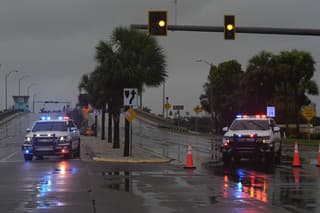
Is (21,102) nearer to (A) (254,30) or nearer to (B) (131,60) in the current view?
(B) (131,60)

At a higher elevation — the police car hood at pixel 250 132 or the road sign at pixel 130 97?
the road sign at pixel 130 97

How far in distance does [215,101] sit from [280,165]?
51.0 m

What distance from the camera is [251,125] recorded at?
2522 cm

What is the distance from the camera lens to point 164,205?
482 inches

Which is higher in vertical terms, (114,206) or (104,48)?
(104,48)

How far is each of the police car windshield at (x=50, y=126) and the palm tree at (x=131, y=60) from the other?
277cm

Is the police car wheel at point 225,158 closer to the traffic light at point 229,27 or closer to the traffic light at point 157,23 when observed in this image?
the traffic light at point 229,27

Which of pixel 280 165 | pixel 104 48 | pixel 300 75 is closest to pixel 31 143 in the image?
pixel 104 48

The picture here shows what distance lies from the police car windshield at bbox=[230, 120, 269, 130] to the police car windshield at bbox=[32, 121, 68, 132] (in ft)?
25.4

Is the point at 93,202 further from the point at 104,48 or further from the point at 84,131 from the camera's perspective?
the point at 84,131

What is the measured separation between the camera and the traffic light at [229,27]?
24.4 meters

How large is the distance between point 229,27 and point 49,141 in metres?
9.11

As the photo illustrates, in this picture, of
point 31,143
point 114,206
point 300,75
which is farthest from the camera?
point 300,75

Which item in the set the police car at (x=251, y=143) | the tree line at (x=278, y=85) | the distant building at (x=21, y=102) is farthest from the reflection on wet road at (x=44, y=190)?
the distant building at (x=21, y=102)
